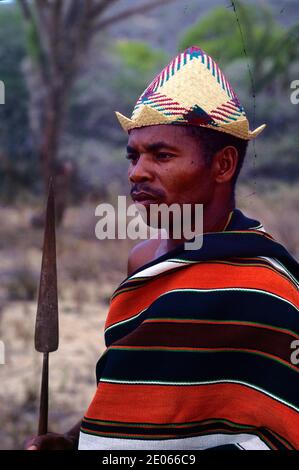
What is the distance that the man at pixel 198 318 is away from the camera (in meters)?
1.45

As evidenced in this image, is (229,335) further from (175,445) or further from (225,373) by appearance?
(175,445)

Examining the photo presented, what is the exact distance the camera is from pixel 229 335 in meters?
1.45

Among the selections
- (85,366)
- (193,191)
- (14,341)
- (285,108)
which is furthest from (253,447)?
Result: (285,108)

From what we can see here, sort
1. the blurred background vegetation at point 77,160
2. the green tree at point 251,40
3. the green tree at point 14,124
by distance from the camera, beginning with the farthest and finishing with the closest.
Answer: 1. the green tree at point 14,124
2. the green tree at point 251,40
3. the blurred background vegetation at point 77,160

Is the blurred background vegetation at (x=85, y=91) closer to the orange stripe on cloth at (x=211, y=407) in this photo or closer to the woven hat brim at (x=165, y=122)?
the woven hat brim at (x=165, y=122)

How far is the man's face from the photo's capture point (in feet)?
5.09

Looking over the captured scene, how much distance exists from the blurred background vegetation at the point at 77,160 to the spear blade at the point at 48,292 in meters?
0.59

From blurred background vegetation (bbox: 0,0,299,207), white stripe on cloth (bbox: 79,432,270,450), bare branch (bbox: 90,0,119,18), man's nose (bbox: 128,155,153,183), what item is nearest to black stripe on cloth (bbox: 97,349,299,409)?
white stripe on cloth (bbox: 79,432,270,450)

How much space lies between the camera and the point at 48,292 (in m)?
1.70

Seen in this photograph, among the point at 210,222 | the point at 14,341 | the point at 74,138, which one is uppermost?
the point at 74,138

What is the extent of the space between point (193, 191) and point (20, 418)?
2.54 metres

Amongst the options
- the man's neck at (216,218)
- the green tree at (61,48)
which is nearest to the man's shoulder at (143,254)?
the man's neck at (216,218)

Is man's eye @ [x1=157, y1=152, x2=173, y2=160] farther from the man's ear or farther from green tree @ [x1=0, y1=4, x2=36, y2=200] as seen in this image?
green tree @ [x1=0, y1=4, x2=36, y2=200]

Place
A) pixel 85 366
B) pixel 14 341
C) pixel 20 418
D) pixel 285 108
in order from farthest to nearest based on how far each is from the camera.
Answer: pixel 285 108 → pixel 14 341 → pixel 85 366 → pixel 20 418
